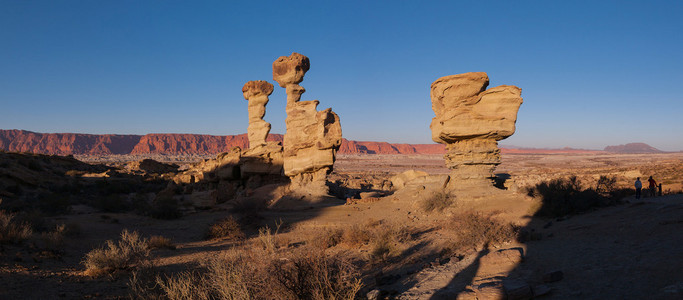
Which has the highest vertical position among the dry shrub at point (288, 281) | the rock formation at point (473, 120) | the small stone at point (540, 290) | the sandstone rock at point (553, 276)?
the rock formation at point (473, 120)

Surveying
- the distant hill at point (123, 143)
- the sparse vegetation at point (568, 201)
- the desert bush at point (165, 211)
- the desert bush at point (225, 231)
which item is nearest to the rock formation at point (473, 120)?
the sparse vegetation at point (568, 201)

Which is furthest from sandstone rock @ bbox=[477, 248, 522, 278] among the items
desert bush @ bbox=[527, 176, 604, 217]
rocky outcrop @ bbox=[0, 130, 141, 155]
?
rocky outcrop @ bbox=[0, 130, 141, 155]

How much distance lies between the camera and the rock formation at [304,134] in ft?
55.3

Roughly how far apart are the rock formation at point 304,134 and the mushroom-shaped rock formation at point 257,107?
2.46 metres

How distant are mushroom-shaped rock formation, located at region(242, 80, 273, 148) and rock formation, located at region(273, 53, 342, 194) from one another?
8.06 ft

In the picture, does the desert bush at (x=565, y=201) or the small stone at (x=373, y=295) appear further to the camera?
the desert bush at (x=565, y=201)

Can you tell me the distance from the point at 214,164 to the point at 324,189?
30.9 ft

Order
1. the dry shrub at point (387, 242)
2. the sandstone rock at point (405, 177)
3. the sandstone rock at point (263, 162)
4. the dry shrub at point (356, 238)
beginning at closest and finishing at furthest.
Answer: the dry shrub at point (387, 242) < the dry shrub at point (356, 238) < the sandstone rock at point (405, 177) < the sandstone rock at point (263, 162)

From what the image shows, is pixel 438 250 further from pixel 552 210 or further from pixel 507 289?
pixel 552 210

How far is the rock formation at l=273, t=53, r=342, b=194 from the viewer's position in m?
16.8

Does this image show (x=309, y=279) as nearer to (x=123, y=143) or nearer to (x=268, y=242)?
(x=268, y=242)

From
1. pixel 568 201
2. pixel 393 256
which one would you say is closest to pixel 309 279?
pixel 393 256

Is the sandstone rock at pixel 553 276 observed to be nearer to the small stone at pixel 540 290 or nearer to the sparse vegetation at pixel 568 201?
the small stone at pixel 540 290

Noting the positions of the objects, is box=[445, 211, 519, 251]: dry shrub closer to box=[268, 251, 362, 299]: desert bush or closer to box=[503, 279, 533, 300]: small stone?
box=[503, 279, 533, 300]: small stone
